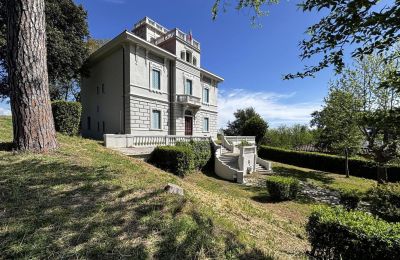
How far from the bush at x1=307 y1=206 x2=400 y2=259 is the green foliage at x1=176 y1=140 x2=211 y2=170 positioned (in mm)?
11483

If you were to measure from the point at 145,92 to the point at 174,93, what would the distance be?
313 centimetres

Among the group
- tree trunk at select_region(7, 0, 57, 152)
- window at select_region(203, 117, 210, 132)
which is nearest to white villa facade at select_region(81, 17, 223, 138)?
window at select_region(203, 117, 210, 132)

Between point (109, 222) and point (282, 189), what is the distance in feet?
31.6

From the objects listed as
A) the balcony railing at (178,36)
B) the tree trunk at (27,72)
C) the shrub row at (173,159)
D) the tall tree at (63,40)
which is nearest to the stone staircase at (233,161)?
the shrub row at (173,159)

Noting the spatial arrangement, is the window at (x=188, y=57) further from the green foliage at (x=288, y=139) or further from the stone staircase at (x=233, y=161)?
the green foliage at (x=288, y=139)

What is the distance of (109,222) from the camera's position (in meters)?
3.03

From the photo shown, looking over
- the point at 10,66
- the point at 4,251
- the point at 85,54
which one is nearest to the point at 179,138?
the point at 10,66

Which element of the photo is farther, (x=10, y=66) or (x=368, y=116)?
(x=10, y=66)

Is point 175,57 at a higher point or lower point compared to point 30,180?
higher

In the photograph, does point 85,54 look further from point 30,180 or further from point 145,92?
point 30,180

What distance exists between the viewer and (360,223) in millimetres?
3441

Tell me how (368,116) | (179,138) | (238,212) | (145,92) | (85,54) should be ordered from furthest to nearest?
(85,54), (145,92), (179,138), (238,212), (368,116)

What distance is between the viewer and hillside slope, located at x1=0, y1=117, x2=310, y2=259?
249 centimetres

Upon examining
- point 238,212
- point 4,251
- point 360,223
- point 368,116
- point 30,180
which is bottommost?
point 238,212
